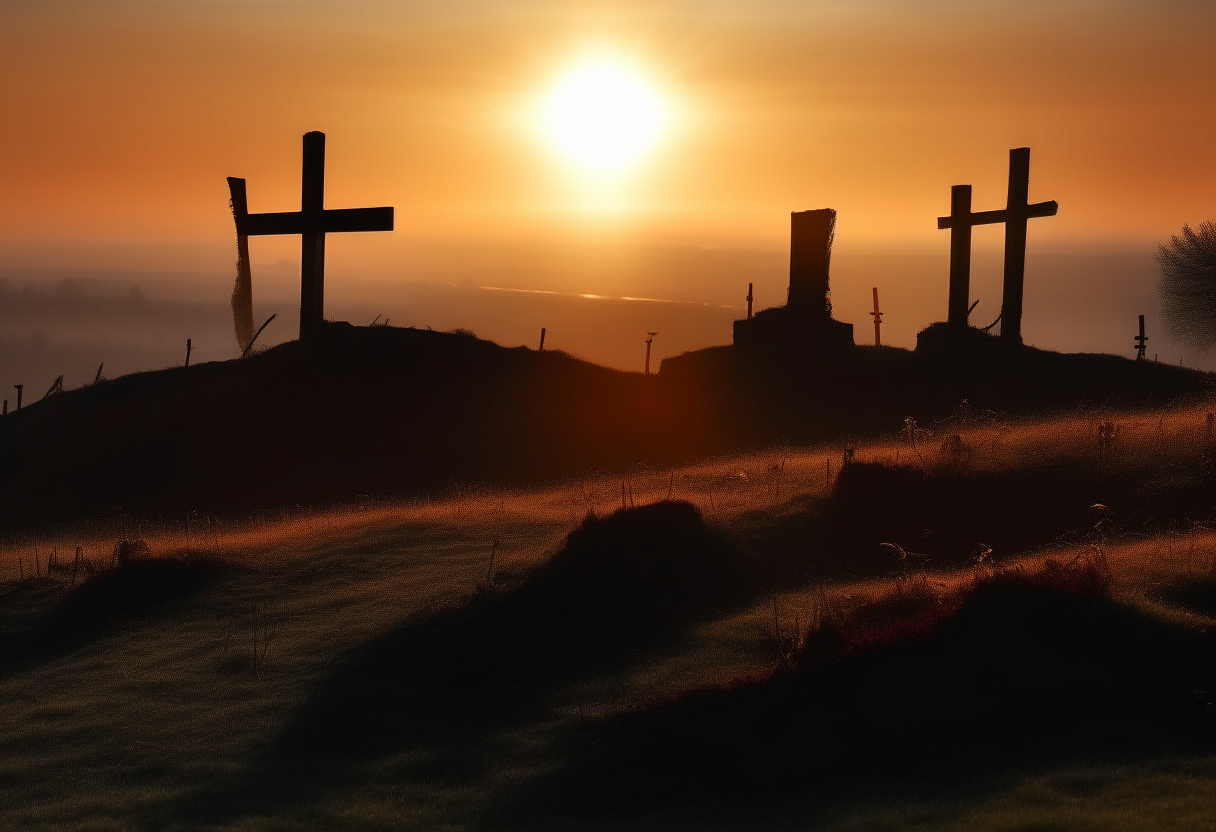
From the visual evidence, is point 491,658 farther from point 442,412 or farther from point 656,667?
point 442,412

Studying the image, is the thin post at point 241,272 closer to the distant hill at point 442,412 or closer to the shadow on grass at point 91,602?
the distant hill at point 442,412

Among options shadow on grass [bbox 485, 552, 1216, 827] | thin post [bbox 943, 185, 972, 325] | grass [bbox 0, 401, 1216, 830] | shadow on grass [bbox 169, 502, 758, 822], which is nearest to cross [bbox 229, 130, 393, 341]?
grass [bbox 0, 401, 1216, 830]

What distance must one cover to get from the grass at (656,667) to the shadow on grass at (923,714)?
31 millimetres

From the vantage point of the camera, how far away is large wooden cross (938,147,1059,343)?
32562 mm

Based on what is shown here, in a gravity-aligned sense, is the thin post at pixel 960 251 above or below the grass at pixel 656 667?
above

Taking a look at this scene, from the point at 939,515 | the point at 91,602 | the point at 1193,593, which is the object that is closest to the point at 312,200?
the point at 91,602

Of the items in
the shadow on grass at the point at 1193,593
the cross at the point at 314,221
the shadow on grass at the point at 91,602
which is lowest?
the shadow on grass at the point at 91,602

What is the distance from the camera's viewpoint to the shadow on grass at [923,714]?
10.2 meters

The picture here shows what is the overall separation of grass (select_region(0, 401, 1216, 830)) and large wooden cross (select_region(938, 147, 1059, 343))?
13.3 m

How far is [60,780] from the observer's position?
37.5ft

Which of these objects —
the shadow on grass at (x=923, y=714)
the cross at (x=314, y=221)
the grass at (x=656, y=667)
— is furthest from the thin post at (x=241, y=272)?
the shadow on grass at (x=923, y=714)

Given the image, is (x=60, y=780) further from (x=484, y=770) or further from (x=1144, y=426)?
(x=1144, y=426)

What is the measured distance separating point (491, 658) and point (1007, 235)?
24.0 metres

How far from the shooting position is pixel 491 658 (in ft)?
45.0
